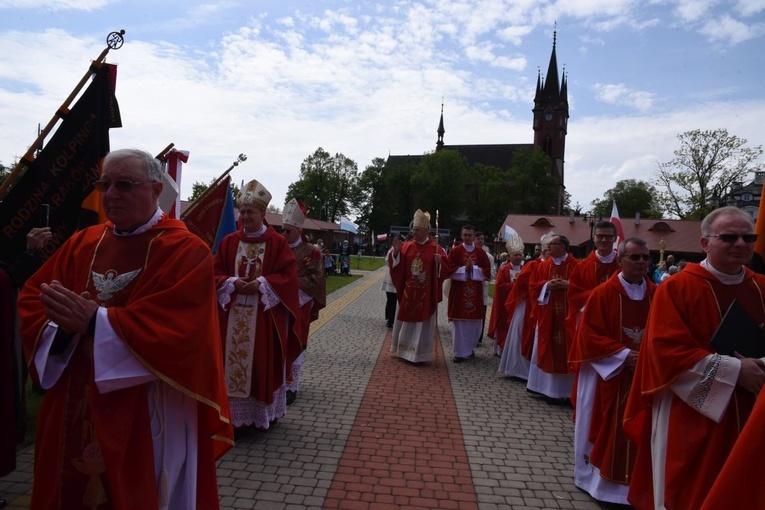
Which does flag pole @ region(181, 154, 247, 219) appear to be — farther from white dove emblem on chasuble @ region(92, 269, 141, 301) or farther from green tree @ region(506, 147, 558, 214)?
green tree @ region(506, 147, 558, 214)

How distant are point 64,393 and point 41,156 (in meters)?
2.54

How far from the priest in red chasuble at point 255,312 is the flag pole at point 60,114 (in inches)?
68.9

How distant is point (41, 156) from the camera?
4.29 m

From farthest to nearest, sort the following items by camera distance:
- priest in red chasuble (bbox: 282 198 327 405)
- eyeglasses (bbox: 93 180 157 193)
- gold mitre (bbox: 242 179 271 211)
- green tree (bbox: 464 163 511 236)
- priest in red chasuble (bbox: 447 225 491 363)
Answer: green tree (bbox: 464 163 511 236), priest in red chasuble (bbox: 447 225 491 363), priest in red chasuble (bbox: 282 198 327 405), gold mitre (bbox: 242 179 271 211), eyeglasses (bbox: 93 180 157 193)

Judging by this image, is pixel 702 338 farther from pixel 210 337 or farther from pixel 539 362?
pixel 539 362

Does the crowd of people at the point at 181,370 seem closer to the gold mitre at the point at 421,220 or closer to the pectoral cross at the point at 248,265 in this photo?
the pectoral cross at the point at 248,265

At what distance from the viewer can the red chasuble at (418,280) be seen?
29.5 ft

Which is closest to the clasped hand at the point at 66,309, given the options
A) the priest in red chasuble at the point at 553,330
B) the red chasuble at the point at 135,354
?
the red chasuble at the point at 135,354

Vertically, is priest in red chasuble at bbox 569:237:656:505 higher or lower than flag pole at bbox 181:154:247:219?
lower

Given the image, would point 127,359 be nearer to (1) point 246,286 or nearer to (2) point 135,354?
(2) point 135,354

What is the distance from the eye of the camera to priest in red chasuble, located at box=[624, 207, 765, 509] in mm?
2793

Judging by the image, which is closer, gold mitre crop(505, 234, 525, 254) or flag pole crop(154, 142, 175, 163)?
flag pole crop(154, 142, 175, 163)

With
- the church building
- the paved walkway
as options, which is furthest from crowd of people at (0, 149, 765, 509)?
the church building

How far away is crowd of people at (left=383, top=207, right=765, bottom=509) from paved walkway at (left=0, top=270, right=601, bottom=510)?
1.72ft
